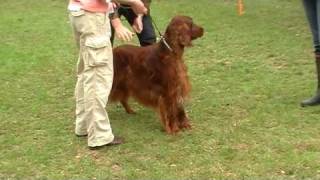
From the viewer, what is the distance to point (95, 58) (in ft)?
16.7

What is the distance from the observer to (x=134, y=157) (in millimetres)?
5121

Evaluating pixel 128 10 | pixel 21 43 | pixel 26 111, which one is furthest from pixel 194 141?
pixel 21 43

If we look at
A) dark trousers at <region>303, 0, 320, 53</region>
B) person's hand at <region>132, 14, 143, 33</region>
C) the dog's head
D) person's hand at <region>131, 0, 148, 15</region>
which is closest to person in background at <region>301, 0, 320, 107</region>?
dark trousers at <region>303, 0, 320, 53</region>

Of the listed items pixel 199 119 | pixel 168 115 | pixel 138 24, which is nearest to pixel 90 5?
pixel 138 24

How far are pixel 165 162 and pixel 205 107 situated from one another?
64.4 inches

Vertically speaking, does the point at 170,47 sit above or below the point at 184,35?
below

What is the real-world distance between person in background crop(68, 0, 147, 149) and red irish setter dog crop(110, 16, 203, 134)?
0.52 m

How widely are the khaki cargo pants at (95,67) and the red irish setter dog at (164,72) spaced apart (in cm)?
60

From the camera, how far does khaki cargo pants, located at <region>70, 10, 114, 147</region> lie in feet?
16.6

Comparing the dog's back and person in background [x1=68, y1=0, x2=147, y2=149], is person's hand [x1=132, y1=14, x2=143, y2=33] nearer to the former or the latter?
the dog's back

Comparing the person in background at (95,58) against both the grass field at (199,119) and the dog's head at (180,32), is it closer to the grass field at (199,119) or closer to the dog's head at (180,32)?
the grass field at (199,119)

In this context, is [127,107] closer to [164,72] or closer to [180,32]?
[164,72]

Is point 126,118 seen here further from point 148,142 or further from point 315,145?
point 315,145

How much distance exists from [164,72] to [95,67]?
0.81 metres
